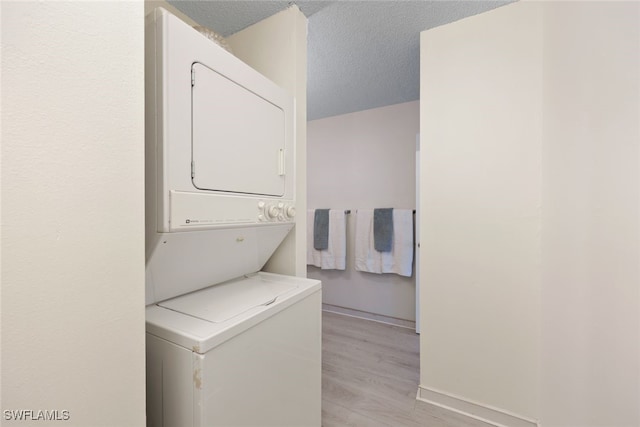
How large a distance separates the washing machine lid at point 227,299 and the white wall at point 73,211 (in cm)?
37

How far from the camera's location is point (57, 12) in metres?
0.56

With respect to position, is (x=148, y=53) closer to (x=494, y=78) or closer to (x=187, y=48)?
(x=187, y=48)

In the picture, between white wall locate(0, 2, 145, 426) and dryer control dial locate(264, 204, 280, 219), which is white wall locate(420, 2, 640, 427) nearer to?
dryer control dial locate(264, 204, 280, 219)

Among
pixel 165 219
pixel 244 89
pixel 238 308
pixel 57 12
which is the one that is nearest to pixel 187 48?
pixel 244 89

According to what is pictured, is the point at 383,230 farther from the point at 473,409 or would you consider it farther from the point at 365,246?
the point at 473,409

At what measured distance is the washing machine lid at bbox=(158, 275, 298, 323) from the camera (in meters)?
1.08

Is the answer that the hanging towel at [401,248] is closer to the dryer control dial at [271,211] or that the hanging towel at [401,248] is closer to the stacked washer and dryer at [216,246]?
the stacked washer and dryer at [216,246]

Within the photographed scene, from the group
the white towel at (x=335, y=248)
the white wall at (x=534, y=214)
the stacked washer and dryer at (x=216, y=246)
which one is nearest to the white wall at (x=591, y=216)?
the white wall at (x=534, y=214)

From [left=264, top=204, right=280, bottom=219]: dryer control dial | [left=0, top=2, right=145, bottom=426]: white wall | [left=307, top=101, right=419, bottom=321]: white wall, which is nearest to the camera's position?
[left=0, top=2, right=145, bottom=426]: white wall

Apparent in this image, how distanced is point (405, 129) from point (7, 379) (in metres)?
3.58

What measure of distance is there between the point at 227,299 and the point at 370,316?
2.72 meters

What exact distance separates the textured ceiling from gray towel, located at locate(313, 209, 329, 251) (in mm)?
1611

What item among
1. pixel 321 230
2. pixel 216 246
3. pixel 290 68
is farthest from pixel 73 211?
pixel 321 230

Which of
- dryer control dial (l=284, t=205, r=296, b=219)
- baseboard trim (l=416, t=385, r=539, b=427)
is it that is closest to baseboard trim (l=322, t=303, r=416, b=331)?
baseboard trim (l=416, t=385, r=539, b=427)
